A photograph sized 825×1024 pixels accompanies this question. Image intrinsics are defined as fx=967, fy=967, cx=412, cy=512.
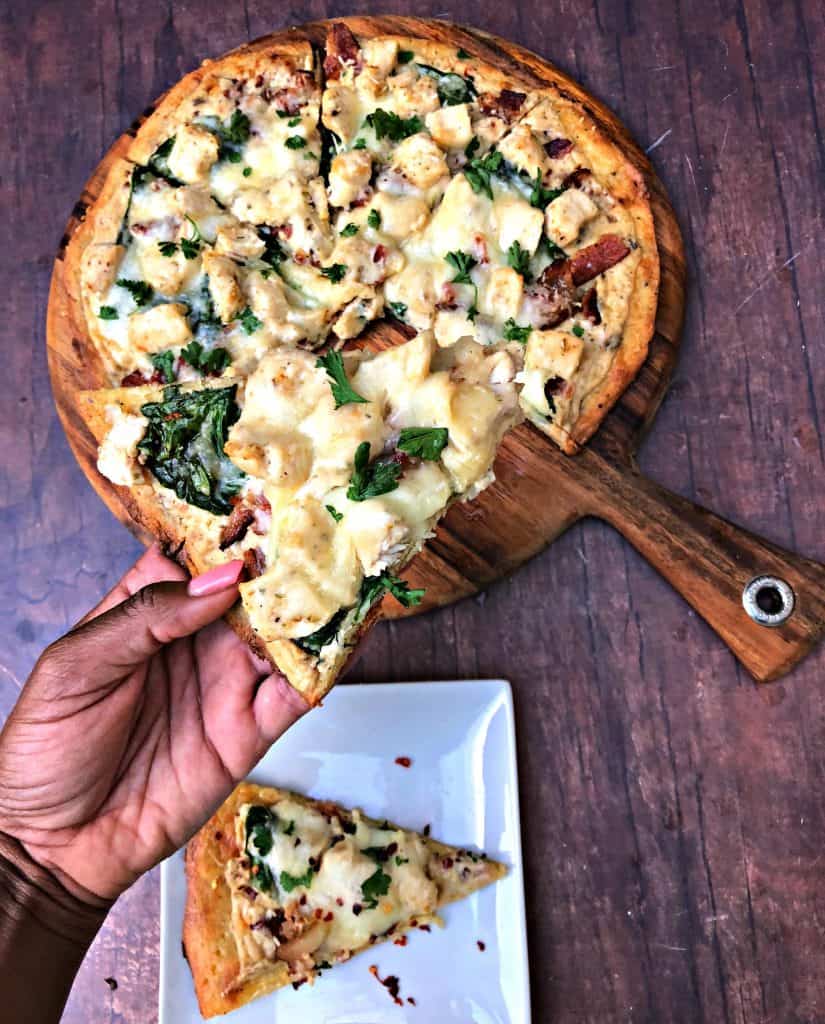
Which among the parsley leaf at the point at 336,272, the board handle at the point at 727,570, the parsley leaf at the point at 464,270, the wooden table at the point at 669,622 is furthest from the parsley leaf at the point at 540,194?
the board handle at the point at 727,570

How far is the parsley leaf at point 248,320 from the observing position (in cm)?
375

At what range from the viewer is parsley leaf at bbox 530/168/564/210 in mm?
3799

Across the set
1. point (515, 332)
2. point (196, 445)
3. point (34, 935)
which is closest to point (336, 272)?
point (515, 332)

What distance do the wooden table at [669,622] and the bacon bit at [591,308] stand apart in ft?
1.58

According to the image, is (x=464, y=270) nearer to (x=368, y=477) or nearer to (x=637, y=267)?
(x=637, y=267)

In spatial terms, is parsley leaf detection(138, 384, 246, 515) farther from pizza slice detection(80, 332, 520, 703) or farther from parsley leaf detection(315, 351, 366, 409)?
parsley leaf detection(315, 351, 366, 409)

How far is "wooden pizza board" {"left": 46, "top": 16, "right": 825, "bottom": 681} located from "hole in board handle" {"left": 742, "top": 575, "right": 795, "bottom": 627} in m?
0.03

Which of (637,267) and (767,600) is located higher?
(637,267)

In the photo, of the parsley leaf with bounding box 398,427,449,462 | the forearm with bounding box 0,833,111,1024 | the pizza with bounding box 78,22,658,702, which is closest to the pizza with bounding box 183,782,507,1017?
the forearm with bounding box 0,833,111,1024

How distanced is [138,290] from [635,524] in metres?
2.17

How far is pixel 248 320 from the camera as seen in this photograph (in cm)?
376

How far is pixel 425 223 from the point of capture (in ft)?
12.5

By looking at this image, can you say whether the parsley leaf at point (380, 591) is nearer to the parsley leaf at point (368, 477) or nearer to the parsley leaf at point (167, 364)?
the parsley leaf at point (368, 477)

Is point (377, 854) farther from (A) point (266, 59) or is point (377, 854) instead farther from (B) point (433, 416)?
(A) point (266, 59)
